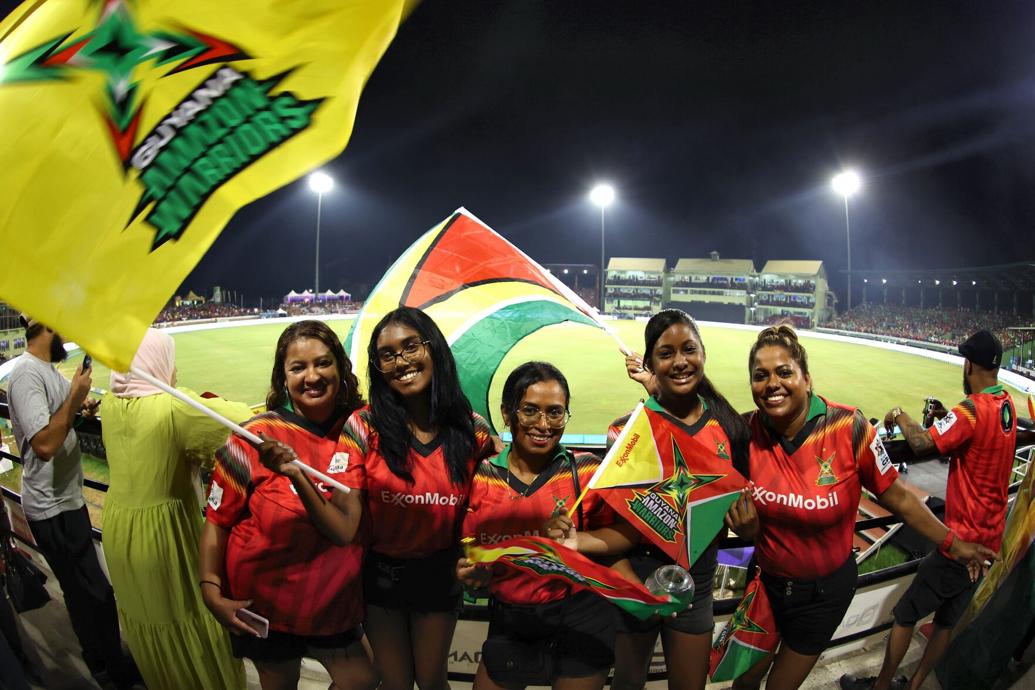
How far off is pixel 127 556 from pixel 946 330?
54676 millimetres

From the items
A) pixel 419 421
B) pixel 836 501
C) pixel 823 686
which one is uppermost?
pixel 419 421

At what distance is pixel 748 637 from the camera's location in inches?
97.7

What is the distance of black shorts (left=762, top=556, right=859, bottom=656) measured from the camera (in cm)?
234

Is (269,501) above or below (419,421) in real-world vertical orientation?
below

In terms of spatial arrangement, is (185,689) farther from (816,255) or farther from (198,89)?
(816,255)

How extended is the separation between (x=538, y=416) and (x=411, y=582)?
0.85 metres

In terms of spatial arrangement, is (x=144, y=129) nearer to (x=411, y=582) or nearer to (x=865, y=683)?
(x=411, y=582)

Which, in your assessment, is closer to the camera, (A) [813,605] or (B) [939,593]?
(A) [813,605]

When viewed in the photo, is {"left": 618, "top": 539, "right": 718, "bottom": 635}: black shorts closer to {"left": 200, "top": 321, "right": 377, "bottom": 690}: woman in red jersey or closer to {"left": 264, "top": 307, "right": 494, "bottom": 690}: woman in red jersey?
{"left": 264, "top": 307, "right": 494, "bottom": 690}: woman in red jersey

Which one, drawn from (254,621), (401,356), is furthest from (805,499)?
(254,621)

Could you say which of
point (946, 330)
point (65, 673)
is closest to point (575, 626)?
point (65, 673)

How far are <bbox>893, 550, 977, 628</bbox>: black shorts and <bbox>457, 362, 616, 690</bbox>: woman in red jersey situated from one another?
1.78m

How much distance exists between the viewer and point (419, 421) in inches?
90.2

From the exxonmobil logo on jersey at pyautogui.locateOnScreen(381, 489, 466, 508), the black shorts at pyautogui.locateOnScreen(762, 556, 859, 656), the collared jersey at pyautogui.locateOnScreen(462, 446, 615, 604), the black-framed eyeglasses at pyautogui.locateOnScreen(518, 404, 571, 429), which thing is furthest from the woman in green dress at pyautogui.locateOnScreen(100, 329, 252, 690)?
the black shorts at pyautogui.locateOnScreen(762, 556, 859, 656)
